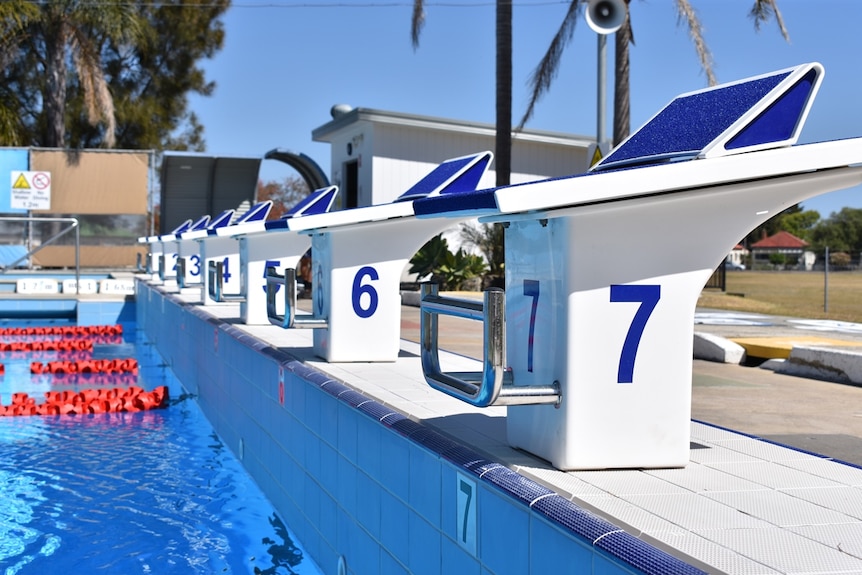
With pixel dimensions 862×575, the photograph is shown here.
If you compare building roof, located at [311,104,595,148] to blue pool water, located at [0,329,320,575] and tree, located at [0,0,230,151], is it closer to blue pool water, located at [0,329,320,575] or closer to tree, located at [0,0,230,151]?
tree, located at [0,0,230,151]

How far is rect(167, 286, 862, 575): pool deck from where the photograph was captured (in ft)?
8.98

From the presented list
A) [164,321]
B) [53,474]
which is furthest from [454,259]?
[53,474]

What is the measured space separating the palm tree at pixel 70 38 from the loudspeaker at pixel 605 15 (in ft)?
76.6

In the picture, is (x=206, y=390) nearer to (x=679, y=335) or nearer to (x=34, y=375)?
(x=34, y=375)

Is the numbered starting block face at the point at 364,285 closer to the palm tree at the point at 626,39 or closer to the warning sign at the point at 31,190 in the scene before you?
the palm tree at the point at 626,39

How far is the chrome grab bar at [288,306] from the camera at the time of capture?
6.74m

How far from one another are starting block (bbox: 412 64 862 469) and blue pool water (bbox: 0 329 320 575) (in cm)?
263

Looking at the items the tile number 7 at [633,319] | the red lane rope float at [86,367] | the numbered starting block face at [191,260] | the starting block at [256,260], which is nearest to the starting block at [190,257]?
the numbered starting block face at [191,260]

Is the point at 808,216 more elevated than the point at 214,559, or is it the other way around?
the point at 808,216

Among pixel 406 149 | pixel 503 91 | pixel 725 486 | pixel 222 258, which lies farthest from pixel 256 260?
pixel 406 149

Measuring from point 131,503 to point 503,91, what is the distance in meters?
14.8

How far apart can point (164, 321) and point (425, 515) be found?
39.3ft

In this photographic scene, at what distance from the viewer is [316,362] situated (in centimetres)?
705

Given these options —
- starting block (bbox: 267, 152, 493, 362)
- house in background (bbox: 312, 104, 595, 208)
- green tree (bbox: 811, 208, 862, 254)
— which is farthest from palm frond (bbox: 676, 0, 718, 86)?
green tree (bbox: 811, 208, 862, 254)
